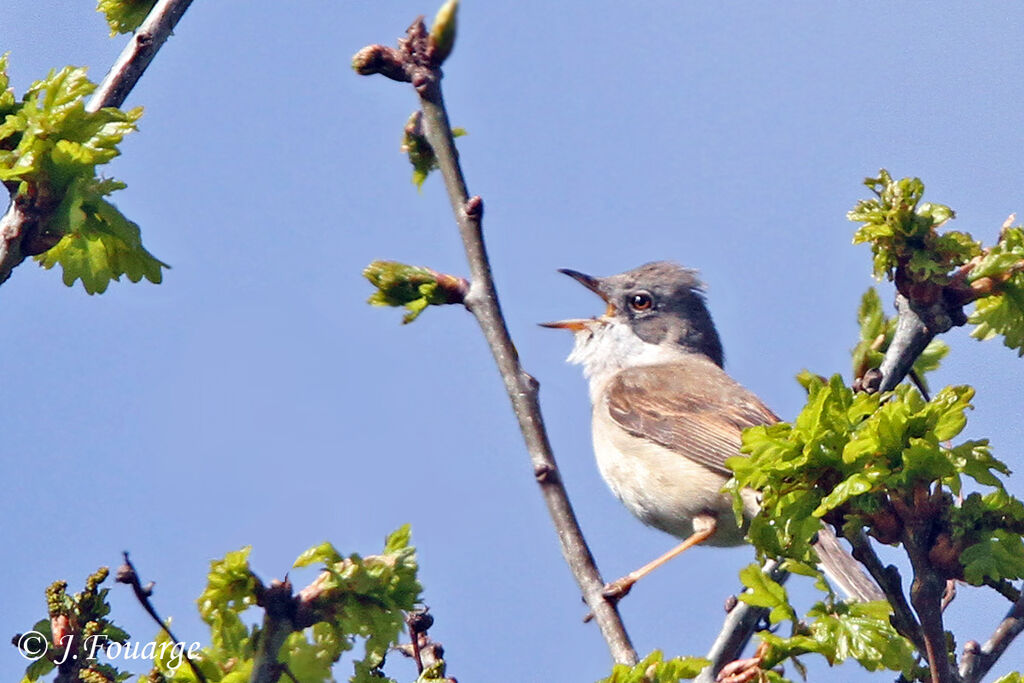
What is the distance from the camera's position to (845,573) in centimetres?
491

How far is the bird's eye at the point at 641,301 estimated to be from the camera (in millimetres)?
Result: 7945

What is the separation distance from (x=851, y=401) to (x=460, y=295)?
1197 millimetres

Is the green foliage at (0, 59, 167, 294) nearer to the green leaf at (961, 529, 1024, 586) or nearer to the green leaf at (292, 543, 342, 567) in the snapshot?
the green leaf at (292, 543, 342, 567)

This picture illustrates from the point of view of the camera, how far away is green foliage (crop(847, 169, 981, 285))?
3305mm

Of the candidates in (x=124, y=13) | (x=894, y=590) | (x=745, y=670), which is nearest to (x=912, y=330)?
(x=894, y=590)

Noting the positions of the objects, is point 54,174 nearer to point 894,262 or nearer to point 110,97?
point 110,97

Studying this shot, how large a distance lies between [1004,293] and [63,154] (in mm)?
2690

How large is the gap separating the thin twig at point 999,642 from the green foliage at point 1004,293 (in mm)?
810

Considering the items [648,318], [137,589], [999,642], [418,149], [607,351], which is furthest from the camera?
[648,318]

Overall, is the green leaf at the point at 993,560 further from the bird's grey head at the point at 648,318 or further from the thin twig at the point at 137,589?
the bird's grey head at the point at 648,318

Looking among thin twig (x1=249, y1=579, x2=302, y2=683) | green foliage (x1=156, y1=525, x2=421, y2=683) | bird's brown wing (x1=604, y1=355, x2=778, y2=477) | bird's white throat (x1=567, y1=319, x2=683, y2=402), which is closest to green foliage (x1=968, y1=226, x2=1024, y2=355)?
green foliage (x1=156, y1=525, x2=421, y2=683)

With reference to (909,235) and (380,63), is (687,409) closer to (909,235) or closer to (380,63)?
(909,235)

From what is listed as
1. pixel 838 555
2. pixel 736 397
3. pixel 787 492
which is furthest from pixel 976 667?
pixel 736 397

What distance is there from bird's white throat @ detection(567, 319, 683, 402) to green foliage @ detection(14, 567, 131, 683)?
481 cm
